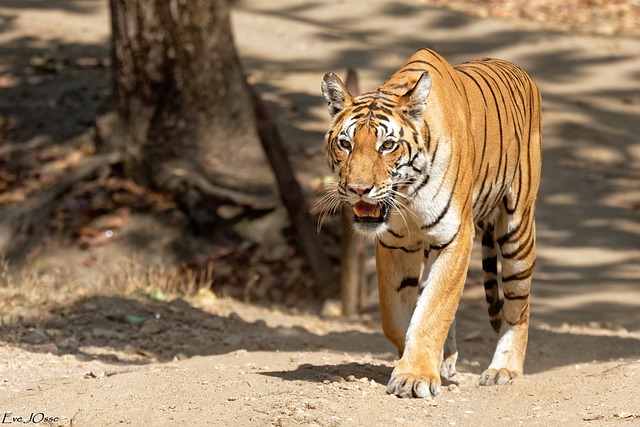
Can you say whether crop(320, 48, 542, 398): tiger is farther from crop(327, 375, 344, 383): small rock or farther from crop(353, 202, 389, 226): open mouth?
crop(327, 375, 344, 383): small rock

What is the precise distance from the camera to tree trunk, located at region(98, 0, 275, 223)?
34.1 feet

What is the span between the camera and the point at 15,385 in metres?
5.52

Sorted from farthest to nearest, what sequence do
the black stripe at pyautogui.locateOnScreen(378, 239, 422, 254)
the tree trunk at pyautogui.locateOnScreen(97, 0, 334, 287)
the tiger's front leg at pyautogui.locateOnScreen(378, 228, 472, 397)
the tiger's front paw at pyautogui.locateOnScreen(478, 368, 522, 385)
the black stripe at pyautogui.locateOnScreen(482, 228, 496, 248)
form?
the tree trunk at pyautogui.locateOnScreen(97, 0, 334, 287) < the black stripe at pyautogui.locateOnScreen(482, 228, 496, 248) < the tiger's front paw at pyautogui.locateOnScreen(478, 368, 522, 385) < the black stripe at pyautogui.locateOnScreen(378, 239, 422, 254) < the tiger's front leg at pyautogui.locateOnScreen(378, 228, 472, 397)

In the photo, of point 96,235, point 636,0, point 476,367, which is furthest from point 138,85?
point 636,0

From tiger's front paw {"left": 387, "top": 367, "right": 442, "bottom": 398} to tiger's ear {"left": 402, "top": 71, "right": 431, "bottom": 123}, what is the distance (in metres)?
1.22

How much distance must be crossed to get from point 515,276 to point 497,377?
2.22ft

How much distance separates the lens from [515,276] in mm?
6352

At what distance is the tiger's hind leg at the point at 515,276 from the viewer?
6.27 m

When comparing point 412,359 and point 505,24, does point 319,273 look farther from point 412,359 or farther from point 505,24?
point 505,24

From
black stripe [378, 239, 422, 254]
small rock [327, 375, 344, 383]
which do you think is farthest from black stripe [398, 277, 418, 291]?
small rock [327, 375, 344, 383]

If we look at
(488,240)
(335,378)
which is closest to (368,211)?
(335,378)

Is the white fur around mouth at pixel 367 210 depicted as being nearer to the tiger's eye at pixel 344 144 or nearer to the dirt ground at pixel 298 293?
the tiger's eye at pixel 344 144

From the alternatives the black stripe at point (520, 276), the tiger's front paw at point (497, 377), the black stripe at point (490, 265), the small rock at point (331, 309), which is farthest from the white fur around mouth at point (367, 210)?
the small rock at point (331, 309)

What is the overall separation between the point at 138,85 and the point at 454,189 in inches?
235
